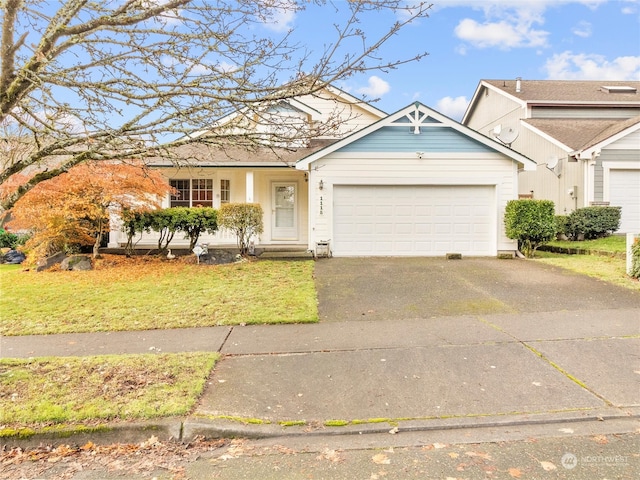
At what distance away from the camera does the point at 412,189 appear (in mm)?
12758

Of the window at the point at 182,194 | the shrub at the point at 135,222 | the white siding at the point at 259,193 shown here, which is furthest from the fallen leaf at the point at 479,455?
the window at the point at 182,194

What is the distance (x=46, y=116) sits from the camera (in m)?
4.25

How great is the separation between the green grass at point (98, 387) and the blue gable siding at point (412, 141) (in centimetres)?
936

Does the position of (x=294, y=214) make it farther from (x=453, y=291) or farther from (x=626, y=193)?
(x=626, y=193)

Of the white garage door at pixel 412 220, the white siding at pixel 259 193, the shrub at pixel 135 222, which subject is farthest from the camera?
the white siding at pixel 259 193

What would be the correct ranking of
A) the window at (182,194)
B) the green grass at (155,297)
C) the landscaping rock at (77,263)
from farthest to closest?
the window at (182,194) < the landscaping rock at (77,263) < the green grass at (155,297)

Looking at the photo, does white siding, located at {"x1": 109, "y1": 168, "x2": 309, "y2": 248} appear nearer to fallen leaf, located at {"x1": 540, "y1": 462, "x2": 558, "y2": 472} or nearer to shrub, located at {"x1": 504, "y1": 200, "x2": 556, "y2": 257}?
shrub, located at {"x1": 504, "y1": 200, "x2": 556, "y2": 257}

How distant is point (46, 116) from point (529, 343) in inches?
234

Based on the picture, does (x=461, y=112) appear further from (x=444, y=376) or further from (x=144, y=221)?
(x=444, y=376)

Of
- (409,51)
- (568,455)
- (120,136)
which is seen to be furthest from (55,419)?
(409,51)

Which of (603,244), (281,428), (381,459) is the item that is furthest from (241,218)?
(603,244)

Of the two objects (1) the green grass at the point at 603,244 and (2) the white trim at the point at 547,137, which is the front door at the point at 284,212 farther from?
(2) the white trim at the point at 547,137

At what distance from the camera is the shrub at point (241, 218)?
1201cm

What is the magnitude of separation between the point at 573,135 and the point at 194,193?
15.2m
